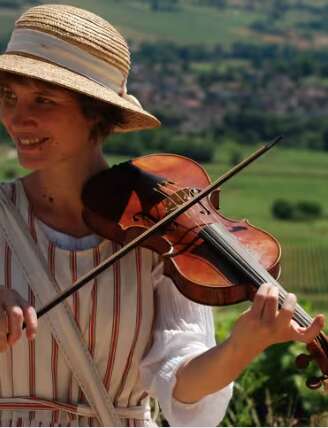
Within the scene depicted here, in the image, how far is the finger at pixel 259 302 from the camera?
242cm

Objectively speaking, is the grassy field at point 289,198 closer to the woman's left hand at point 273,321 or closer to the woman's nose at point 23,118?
the woman's nose at point 23,118

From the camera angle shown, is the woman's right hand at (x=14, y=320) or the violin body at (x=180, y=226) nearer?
the woman's right hand at (x=14, y=320)

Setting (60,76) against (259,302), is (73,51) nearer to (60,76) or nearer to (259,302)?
(60,76)

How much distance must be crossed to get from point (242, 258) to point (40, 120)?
2.00 feet

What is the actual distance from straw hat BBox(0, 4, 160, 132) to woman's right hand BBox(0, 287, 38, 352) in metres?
0.61

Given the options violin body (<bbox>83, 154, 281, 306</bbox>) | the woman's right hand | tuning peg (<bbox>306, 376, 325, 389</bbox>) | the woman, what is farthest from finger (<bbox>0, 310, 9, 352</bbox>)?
tuning peg (<bbox>306, 376, 325, 389</bbox>)

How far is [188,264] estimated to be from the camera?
2.76m

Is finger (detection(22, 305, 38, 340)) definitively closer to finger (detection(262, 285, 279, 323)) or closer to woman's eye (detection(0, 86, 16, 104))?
finger (detection(262, 285, 279, 323))

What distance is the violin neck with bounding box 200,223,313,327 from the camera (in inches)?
98.0

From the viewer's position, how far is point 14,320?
8.00 ft

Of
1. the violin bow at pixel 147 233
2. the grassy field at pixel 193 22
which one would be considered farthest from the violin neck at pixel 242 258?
the grassy field at pixel 193 22

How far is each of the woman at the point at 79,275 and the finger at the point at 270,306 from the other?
344 mm

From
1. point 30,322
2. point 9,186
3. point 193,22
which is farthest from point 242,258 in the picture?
point 193,22

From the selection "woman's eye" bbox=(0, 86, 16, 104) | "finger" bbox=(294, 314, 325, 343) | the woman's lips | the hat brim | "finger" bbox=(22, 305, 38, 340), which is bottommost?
"finger" bbox=(22, 305, 38, 340)
